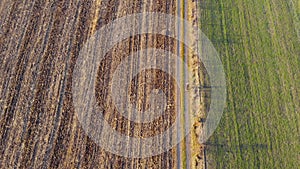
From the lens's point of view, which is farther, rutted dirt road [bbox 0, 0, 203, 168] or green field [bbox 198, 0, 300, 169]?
rutted dirt road [bbox 0, 0, 203, 168]

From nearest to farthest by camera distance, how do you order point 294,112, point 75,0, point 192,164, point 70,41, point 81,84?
point 192,164
point 294,112
point 81,84
point 70,41
point 75,0

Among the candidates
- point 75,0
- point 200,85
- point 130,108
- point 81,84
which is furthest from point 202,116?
point 75,0

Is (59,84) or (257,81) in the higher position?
(257,81)

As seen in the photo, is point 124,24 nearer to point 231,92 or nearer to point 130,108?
point 130,108

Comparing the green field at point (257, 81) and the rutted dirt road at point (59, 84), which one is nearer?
the green field at point (257, 81)
